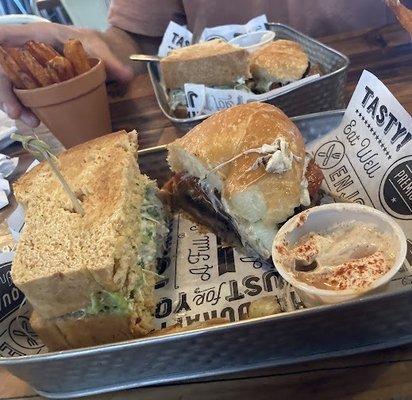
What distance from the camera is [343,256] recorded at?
904 mm

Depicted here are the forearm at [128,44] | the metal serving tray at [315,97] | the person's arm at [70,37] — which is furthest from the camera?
the forearm at [128,44]

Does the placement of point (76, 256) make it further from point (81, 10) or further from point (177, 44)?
point (81, 10)

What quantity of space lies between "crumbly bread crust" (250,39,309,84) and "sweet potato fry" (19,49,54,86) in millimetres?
611

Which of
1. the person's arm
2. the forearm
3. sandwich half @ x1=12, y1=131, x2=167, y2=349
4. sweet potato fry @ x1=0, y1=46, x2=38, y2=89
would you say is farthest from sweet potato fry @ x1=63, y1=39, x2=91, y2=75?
the forearm

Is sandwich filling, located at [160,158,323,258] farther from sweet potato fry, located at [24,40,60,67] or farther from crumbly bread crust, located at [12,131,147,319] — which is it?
sweet potato fry, located at [24,40,60,67]

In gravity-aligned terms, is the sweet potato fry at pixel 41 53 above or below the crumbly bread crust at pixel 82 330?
above

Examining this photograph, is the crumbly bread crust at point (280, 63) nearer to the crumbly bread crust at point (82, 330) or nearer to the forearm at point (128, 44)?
the forearm at point (128, 44)

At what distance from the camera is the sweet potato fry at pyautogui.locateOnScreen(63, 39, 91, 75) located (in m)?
1.50

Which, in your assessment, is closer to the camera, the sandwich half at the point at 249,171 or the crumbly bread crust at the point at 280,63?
the sandwich half at the point at 249,171

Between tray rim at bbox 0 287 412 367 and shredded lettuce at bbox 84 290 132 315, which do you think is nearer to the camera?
tray rim at bbox 0 287 412 367

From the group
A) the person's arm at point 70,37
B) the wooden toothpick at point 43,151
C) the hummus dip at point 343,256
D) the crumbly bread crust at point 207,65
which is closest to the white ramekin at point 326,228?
the hummus dip at point 343,256

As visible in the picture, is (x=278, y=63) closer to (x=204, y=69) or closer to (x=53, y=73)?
(x=204, y=69)

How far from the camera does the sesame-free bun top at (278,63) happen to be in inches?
60.4

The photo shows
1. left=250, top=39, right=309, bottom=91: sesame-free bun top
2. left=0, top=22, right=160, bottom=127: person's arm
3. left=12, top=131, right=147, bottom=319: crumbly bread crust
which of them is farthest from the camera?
left=0, top=22, right=160, bottom=127: person's arm
